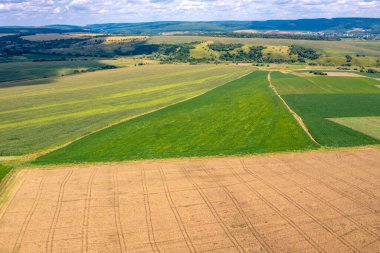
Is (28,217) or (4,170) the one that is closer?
(28,217)

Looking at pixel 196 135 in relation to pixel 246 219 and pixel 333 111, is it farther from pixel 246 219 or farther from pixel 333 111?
pixel 333 111

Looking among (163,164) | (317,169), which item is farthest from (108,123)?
(317,169)

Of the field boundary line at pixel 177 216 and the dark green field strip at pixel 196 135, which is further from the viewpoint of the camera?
the dark green field strip at pixel 196 135

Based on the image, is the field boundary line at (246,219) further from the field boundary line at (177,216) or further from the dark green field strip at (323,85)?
the dark green field strip at (323,85)

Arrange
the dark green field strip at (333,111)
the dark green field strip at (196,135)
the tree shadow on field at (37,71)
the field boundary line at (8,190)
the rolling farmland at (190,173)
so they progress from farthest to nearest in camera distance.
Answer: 1. the tree shadow on field at (37,71)
2. the dark green field strip at (333,111)
3. the dark green field strip at (196,135)
4. the field boundary line at (8,190)
5. the rolling farmland at (190,173)

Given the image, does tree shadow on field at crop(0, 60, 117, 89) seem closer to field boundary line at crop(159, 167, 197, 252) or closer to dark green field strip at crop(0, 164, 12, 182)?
dark green field strip at crop(0, 164, 12, 182)

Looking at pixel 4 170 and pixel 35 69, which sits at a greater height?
pixel 35 69

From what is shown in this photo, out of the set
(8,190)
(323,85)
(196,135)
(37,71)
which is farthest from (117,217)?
(37,71)

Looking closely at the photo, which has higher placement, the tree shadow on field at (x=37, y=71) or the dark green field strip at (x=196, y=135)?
the tree shadow on field at (x=37, y=71)

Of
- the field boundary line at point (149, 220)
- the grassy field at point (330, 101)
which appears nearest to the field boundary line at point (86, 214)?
the field boundary line at point (149, 220)
